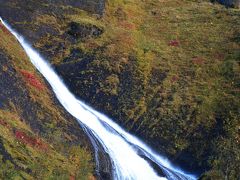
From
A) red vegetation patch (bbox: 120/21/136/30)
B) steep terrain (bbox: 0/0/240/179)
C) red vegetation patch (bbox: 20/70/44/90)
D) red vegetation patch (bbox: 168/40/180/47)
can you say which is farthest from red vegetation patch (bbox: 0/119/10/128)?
red vegetation patch (bbox: 120/21/136/30)

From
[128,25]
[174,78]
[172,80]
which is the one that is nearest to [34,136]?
[172,80]

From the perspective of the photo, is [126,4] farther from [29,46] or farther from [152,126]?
[152,126]

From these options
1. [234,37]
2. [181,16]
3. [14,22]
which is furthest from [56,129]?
[181,16]

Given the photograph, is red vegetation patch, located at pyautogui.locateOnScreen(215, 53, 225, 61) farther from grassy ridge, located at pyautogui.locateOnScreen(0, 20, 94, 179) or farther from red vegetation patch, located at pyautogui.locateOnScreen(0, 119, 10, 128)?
red vegetation patch, located at pyautogui.locateOnScreen(0, 119, 10, 128)

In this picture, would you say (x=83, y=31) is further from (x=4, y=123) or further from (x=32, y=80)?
(x=4, y=123)

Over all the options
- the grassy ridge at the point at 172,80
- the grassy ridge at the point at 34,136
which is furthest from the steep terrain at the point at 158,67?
the grassy ridge at the point at 34,136
